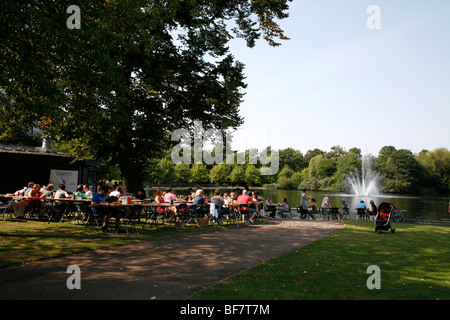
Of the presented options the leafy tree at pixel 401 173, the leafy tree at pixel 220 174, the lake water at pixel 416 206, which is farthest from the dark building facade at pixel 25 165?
the leafy tree at pixel 220 174

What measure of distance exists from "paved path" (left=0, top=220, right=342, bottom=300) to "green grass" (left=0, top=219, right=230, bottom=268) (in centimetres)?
51

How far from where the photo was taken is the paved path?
491 centimetres

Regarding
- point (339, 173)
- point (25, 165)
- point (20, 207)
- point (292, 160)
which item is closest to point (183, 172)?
point (339, 173)

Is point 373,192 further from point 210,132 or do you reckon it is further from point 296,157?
point 296,157

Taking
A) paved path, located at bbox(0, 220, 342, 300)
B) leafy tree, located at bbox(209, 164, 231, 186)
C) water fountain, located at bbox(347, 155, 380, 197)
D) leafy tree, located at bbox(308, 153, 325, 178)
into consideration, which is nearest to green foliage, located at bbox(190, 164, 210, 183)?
leafy tree, located at bbox(209, 164, 231, 186)

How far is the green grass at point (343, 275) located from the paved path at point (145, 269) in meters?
0.53

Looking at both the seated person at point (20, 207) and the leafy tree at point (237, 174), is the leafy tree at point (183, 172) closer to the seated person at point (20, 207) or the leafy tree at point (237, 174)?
the leafy tree at point (237, 174)

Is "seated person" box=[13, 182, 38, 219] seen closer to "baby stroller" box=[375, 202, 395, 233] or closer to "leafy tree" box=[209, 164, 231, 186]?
"baby stroller" box=[375, 202, 395, 233]

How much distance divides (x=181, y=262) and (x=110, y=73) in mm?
5884

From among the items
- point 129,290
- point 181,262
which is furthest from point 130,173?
Result: point 129,290

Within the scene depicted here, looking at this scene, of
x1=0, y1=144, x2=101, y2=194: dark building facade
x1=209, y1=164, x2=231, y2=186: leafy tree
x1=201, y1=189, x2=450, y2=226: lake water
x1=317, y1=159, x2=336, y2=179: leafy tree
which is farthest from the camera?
x1=209, y1=164, x2=231, y2=186: leafy tree

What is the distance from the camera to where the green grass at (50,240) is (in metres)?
7.19

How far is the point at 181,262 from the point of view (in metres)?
7.04

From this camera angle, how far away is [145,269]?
20.7 feet
